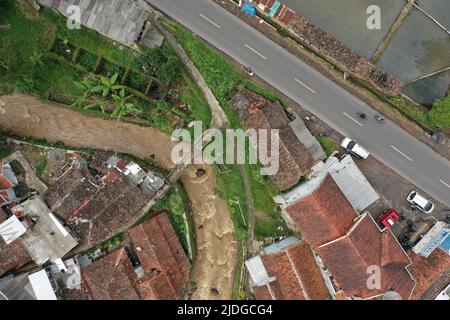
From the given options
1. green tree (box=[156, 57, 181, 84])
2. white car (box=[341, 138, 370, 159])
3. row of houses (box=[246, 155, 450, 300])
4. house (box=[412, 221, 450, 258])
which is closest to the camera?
row of houses (box=[246, 155, 450, 300])

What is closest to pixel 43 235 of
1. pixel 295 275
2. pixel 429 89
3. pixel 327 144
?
pixel 295 275

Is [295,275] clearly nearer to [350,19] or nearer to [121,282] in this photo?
[121,282]

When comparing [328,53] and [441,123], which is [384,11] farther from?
[441,123]

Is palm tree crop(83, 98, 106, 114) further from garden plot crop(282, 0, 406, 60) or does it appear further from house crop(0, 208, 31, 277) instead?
garden plot crop(282, 0, 406, 60)

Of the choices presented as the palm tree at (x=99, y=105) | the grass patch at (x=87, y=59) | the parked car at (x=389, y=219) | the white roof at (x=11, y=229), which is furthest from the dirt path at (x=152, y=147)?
the parked car at (x=389, y=219)

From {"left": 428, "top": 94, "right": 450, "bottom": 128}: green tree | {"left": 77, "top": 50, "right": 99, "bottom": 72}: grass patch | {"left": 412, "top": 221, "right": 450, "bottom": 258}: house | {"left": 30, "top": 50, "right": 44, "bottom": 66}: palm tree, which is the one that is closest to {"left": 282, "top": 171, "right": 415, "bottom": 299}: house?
{"left": 412, "top": 221, "right": 450, "bottom": 258}: house

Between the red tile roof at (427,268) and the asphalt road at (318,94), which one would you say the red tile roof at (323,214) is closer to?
the asphalt road at (318,94)
